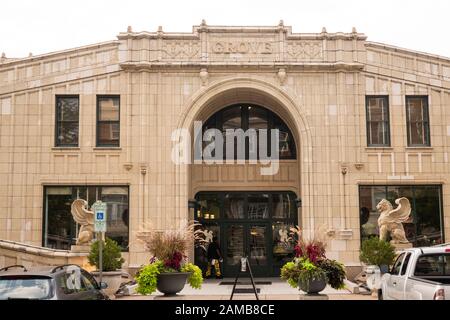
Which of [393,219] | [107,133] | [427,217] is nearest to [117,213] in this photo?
[107,133]

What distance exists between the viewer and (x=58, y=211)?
974 inches

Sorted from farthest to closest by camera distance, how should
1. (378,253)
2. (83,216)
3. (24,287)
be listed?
(83,216), (378,253), (24,287)

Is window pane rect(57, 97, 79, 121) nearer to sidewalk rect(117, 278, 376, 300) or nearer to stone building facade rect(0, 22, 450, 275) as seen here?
stone building facade rect(0, 22, 450, 275)

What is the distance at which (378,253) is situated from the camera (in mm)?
20641

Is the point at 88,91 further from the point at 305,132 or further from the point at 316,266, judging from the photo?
the point at 316,266

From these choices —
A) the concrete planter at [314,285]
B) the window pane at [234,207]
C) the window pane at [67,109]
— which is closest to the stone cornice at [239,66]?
the window pane at [67,109]

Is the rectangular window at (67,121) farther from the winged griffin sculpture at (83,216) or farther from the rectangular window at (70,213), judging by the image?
the winged griffin sculpture at (83,216)

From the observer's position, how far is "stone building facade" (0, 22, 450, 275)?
80.8 feet

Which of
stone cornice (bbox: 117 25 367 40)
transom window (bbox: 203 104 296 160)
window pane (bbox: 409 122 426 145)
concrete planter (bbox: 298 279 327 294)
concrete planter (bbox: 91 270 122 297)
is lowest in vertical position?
concrete planter (bbox: 91 270 122 297)

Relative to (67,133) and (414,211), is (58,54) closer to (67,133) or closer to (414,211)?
(67,133)

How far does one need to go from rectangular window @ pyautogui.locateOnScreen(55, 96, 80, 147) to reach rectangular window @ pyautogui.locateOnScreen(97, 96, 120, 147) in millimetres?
973

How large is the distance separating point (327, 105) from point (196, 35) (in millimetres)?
6401

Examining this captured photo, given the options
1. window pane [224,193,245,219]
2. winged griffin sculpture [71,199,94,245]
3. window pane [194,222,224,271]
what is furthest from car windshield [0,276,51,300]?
window pane [224,193,245,219]

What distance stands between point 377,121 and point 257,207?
6.59 m
